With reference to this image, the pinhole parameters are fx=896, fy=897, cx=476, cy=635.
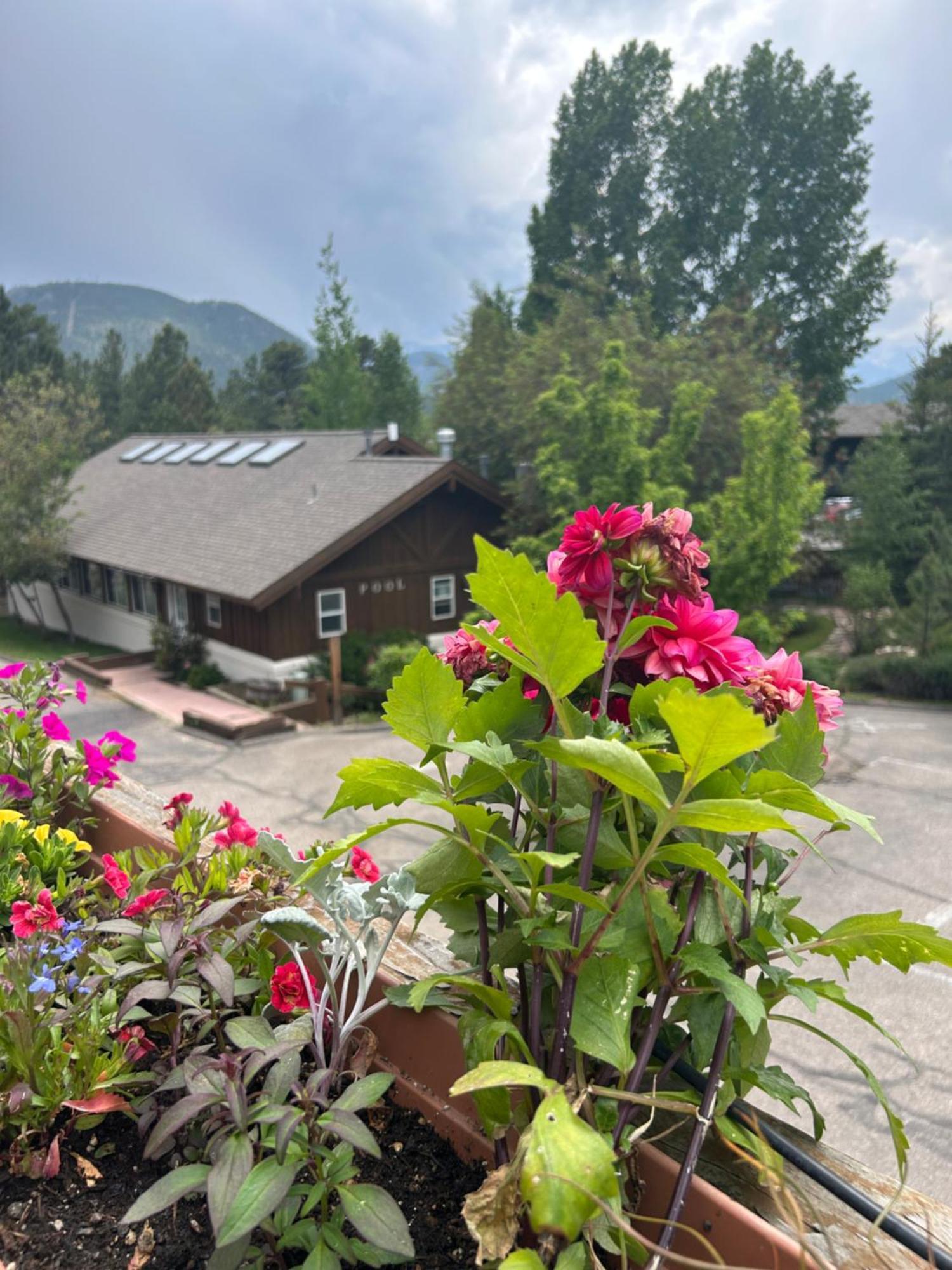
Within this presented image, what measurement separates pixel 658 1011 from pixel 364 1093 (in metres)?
0.45

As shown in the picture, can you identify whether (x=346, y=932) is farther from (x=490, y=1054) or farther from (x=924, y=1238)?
(x=924, y=1238)

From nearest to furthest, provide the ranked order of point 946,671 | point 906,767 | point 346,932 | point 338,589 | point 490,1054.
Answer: point 490,1054
point 346,932
point 906,767
point 946,671
point 338,589

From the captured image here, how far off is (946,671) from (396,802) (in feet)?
55.7

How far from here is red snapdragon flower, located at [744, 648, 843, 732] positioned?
4.02 ft

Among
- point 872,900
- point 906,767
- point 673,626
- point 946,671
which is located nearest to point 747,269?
point 946,671

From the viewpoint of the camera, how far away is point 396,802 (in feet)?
4.15

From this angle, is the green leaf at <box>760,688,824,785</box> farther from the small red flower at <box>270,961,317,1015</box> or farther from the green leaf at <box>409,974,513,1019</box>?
the small red flower at <box>270,961,317,1015</box>

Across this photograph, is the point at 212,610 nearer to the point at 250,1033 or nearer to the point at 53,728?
the point at 53,728

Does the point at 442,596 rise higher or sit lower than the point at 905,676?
higher

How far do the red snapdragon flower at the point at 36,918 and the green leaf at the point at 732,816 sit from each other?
141 centimetres

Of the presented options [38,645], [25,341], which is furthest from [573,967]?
[25,341]

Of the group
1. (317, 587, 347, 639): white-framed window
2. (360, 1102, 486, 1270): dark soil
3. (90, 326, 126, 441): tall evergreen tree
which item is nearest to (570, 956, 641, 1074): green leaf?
(360, 1102, 486, 1270): dark soil

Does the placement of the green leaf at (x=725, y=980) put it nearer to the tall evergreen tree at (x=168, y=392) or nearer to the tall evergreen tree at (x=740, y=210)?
the tall evergreen tree at (x=740, y=210)

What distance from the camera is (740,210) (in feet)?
118
